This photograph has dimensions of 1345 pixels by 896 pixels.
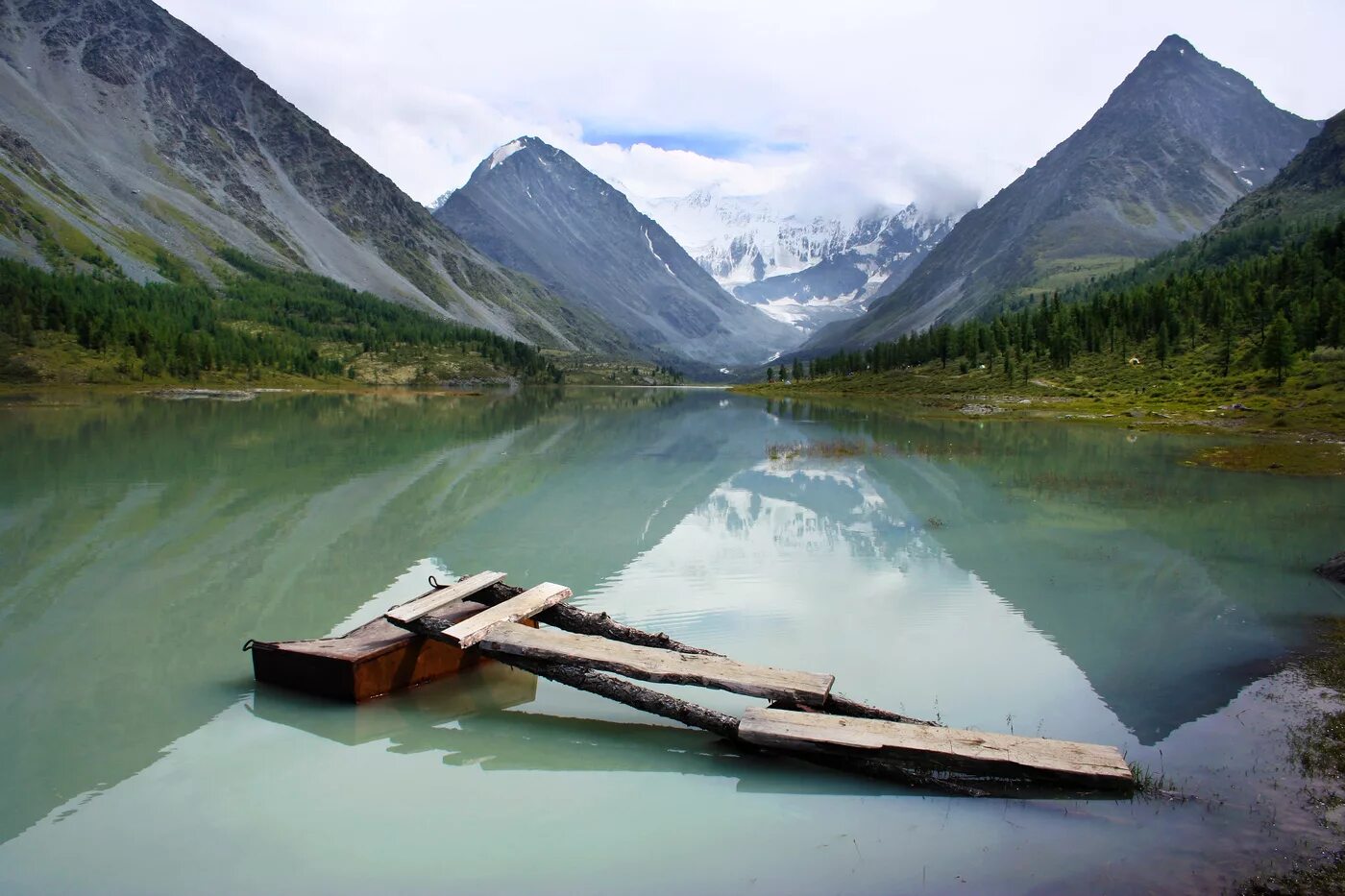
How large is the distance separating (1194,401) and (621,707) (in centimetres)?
9308

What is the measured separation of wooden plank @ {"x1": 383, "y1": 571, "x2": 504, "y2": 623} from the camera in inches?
546

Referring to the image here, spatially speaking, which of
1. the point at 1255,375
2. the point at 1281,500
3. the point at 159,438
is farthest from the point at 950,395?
the point at 159,438

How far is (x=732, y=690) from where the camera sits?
12.0m

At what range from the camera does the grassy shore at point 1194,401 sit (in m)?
52.2

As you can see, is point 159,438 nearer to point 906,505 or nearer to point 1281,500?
point 906,505

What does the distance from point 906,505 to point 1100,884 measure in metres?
27.3

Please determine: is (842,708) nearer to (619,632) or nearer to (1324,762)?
(619,632)

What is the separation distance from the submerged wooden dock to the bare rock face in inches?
630

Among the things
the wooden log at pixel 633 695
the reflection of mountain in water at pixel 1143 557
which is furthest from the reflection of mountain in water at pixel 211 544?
the reflection of mountain in water at pixel 1143 557

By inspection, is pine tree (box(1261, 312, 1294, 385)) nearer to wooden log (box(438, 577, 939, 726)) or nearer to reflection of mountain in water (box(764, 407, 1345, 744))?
reflection of mountain in water (box(764, 407, 1345, 744))

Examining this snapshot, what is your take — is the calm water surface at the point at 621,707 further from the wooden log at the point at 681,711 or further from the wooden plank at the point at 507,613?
the wooden plank at the point at 507,613

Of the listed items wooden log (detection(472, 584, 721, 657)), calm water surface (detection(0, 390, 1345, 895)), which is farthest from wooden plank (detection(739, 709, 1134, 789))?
wooden log (detection(472, 584, 721, 657))

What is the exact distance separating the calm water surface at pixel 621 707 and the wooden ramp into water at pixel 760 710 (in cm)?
42

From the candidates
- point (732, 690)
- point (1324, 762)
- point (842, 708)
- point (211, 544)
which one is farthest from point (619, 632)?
point (211, 544)
